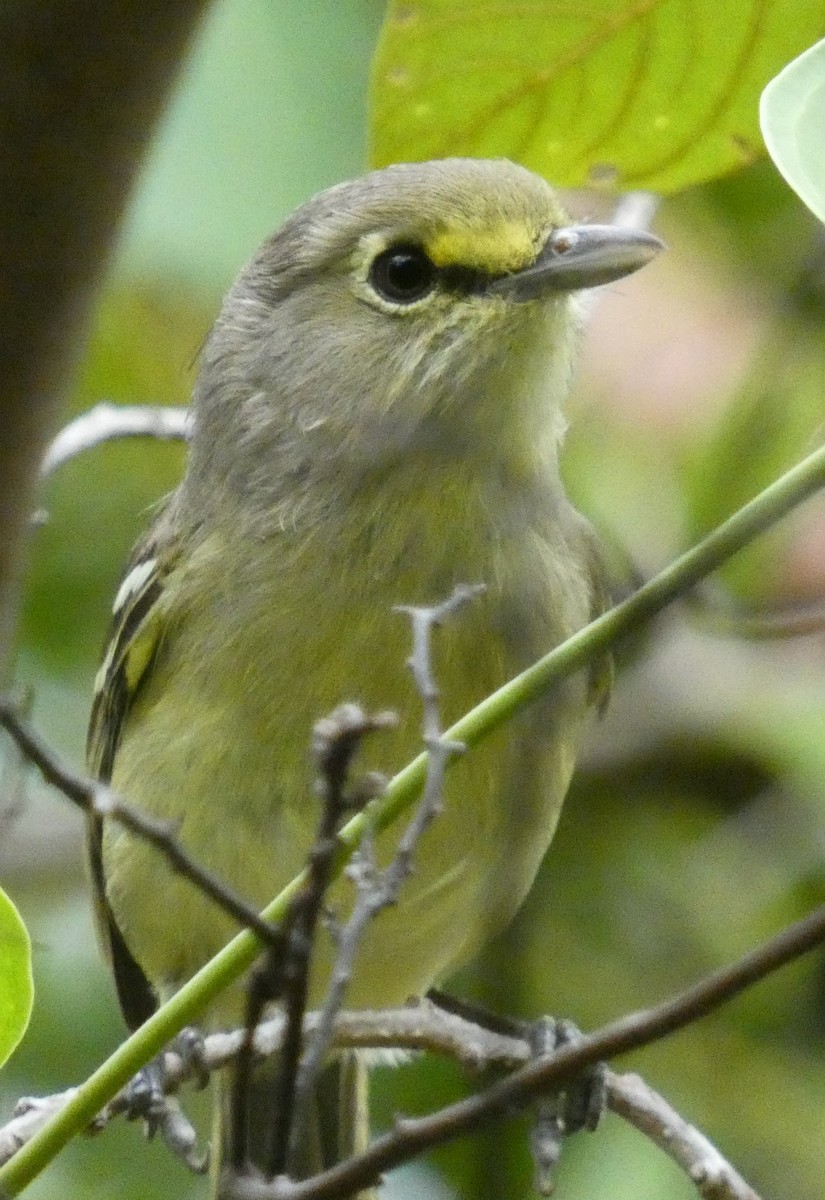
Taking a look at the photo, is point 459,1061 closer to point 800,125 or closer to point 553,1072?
point 553,1072

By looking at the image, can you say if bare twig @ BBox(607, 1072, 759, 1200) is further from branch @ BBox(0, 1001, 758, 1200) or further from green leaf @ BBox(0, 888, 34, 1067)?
green leaf @ BBox(0, 888, 34, 1067)

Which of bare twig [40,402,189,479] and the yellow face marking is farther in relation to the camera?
bare twig [40,402,189,479]

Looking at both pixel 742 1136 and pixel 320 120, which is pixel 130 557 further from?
pixel 742 1136

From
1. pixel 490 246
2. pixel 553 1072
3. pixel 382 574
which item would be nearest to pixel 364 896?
pixel 553 1072

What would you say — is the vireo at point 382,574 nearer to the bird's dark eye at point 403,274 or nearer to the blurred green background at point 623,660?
the bird's dark eye at point 403,274

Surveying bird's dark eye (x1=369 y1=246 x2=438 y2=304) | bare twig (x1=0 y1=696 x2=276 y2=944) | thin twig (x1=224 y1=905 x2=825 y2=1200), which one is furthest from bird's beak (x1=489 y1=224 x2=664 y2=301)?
thin twig (x1=224 y1=905 x2=825 y2=1200)

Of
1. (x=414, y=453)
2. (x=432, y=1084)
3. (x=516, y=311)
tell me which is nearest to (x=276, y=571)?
(x=414, y=453)

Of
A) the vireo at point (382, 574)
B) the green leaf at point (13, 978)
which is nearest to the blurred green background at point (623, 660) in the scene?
the vireo at point (382, 574)
